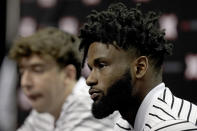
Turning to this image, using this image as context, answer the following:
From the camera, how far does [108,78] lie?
130cm

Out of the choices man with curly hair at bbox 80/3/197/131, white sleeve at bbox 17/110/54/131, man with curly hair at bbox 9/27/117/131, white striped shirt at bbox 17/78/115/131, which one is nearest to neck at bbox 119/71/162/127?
man with curly hair at bbox 80/3/197/131

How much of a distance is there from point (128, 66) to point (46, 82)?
0.81 metres

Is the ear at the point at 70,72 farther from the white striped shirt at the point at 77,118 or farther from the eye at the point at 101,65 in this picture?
the eye at the point at 101,65

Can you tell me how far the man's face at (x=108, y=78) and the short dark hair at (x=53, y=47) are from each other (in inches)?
26.6

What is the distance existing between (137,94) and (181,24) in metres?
0.66

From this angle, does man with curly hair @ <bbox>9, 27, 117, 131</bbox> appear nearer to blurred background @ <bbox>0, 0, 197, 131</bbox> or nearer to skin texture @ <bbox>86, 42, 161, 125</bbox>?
blurred background @ <bbox>0, 0, 197, 131</bbox>

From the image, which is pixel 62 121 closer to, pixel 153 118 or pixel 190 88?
pixel 190 88

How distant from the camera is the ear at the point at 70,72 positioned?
1979mm

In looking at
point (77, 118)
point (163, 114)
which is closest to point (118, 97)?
point (163, 114)

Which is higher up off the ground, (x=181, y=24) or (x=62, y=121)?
(x=181, y=24)

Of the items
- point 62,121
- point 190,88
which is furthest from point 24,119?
point 190,88

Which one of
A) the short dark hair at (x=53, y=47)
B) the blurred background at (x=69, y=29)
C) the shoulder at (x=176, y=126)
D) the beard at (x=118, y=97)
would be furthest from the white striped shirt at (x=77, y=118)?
the shoulder at (x=176, y=126)

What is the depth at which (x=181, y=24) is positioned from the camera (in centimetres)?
188

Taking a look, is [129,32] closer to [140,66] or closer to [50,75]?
[140,66]
